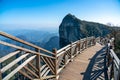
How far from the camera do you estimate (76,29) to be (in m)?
108

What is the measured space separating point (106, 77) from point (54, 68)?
8.35 feet

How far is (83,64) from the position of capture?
1150cm

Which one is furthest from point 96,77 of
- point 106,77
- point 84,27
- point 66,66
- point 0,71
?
point 84,27

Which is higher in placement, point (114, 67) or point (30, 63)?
point (30, 63)

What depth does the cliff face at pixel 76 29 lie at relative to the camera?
10419 cm

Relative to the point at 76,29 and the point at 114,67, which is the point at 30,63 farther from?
the point at 76,29

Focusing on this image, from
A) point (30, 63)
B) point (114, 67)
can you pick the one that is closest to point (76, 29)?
point (114, 67)

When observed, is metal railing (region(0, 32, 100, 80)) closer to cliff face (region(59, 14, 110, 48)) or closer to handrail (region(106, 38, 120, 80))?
handrail (region(106, 38, 120, 80))

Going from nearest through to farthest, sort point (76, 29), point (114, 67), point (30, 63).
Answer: point (30, 63) < point (114, 67) < point (76, 29)

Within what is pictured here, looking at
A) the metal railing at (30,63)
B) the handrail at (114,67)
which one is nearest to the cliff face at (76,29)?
the metal railing at (30,63)

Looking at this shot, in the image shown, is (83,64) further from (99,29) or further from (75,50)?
(99,29)

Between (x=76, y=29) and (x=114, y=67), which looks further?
(x=76, y=29)

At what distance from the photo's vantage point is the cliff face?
104188 millimetres

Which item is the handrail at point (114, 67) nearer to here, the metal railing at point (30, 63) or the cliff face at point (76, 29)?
the metal railing at point (30, 63)
